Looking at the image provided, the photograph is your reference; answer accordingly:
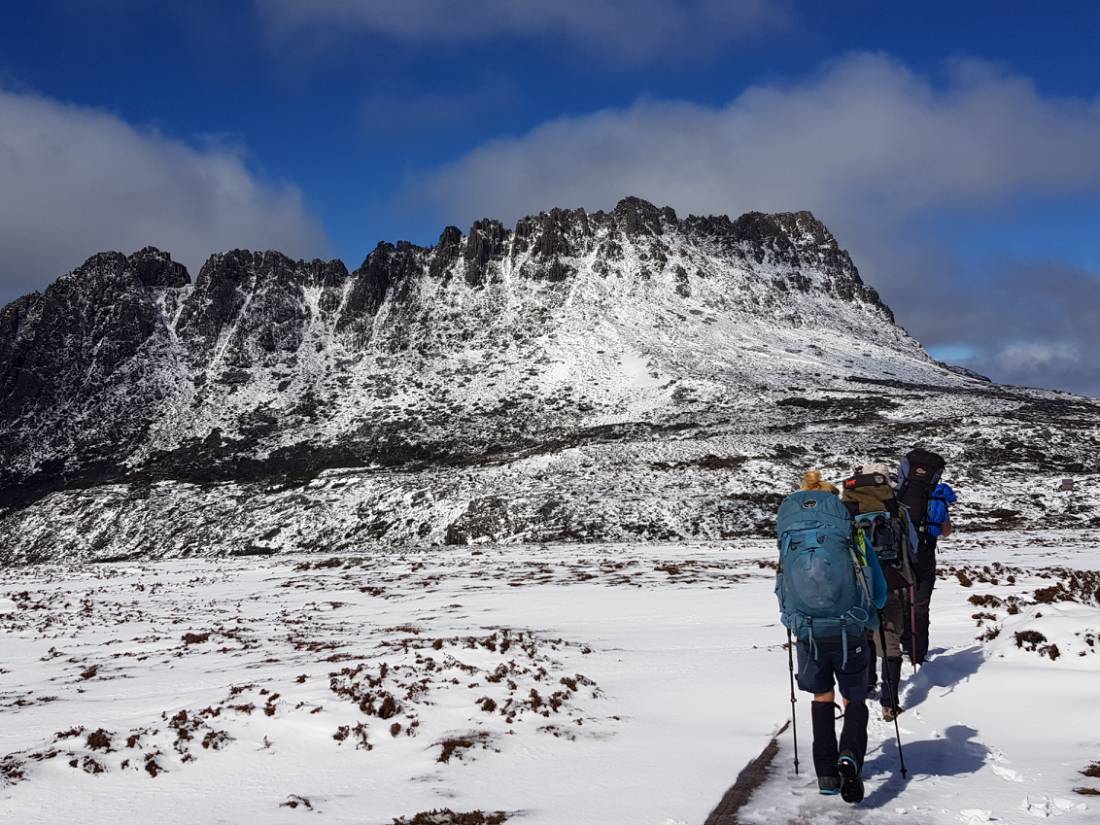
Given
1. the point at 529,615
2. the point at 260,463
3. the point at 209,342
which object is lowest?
the point at 529,615

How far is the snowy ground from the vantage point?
21.2 feet

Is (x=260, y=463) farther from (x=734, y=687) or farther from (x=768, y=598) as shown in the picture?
(x=734, y=687)

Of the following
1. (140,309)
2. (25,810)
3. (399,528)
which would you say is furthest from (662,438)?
(140,309)

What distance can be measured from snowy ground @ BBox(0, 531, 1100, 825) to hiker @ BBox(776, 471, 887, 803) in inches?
18.3

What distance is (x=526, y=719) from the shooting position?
29.5 feet

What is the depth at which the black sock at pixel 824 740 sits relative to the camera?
6160mm

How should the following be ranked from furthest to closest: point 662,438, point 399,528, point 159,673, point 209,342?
point 209,342 → point 662,438 → point 399,528 → point 159,673

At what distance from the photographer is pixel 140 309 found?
4119 inches

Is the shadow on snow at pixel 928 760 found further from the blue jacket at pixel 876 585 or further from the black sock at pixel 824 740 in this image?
the blue jacket at pixel 876 585

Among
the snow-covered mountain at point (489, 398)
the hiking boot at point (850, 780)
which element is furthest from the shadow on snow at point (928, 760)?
the snow-covered mountain at point (489, 398)

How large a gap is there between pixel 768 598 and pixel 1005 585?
5771 mm

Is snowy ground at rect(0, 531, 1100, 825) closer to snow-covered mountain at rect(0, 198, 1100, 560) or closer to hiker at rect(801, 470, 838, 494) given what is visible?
hiker at rect(801, 470, 838, 494)

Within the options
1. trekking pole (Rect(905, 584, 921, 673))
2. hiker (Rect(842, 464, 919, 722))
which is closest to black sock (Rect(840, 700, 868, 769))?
hiker (Rect(842, 464, 919, 722))

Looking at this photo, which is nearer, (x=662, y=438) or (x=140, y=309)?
(x=662, y=438)
